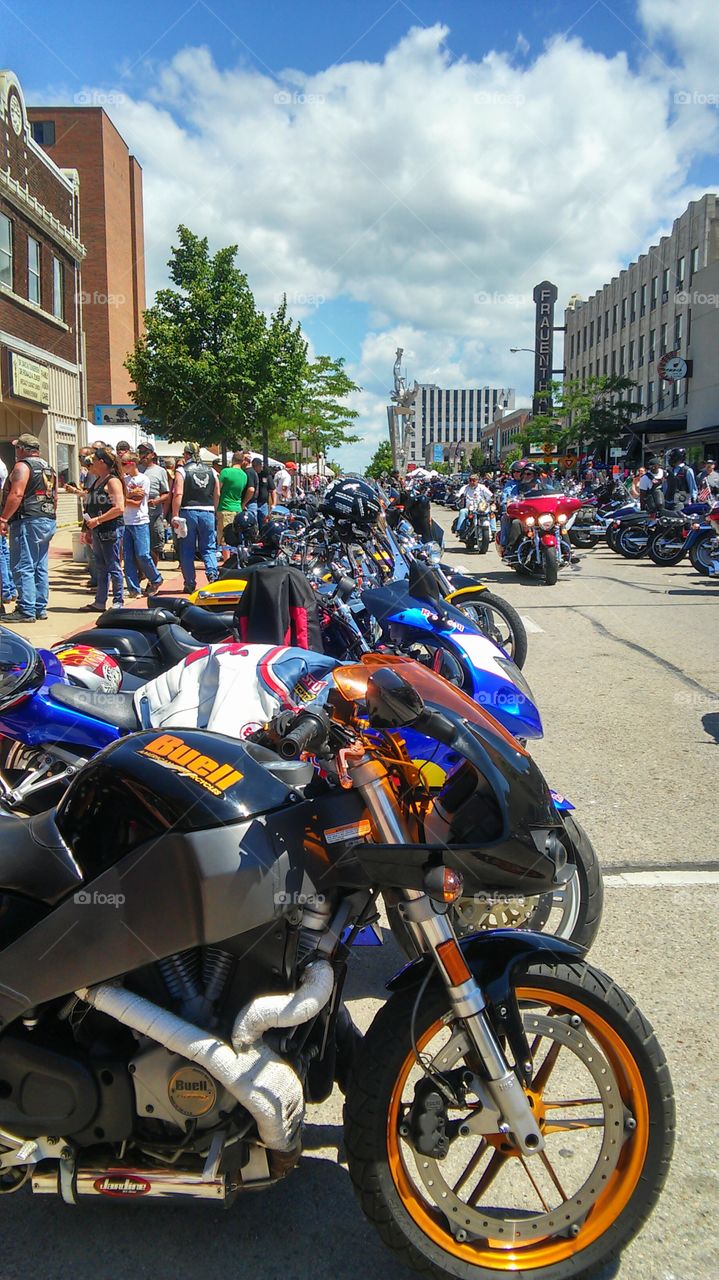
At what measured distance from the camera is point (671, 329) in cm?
5747

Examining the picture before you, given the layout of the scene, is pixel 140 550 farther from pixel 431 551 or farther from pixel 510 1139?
pixel 510 1139

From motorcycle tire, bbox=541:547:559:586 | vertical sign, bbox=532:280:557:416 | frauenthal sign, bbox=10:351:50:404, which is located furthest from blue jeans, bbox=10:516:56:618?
vertical sign, bbox=532:280:557:416

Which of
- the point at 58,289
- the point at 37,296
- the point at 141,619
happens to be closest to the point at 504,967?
the point at 141,619

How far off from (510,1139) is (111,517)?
9146 mm

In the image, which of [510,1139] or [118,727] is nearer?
[510,1139]

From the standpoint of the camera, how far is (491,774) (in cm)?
199

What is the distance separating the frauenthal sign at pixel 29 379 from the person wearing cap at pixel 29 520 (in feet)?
55.7

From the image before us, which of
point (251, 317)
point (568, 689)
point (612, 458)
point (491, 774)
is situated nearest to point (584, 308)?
point (612, 458)

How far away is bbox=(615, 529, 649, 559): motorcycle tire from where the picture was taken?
1884 centimetres

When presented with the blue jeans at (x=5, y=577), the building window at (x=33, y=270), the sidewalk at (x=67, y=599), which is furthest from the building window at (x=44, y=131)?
the blue jeans at (x=5, y=577)

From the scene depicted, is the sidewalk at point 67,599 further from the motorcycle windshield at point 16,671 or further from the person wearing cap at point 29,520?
the motorcycle windshield at point 16,671

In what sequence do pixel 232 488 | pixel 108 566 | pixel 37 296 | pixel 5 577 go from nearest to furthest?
1. pixel 108 566
2. pixel 5 577
3. pixel 232 488
4. pixel 37 296

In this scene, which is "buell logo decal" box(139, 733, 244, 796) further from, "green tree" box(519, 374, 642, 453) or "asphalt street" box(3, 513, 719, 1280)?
"green tree" box(519, 374, 642, 453)

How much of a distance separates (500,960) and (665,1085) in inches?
17.2
